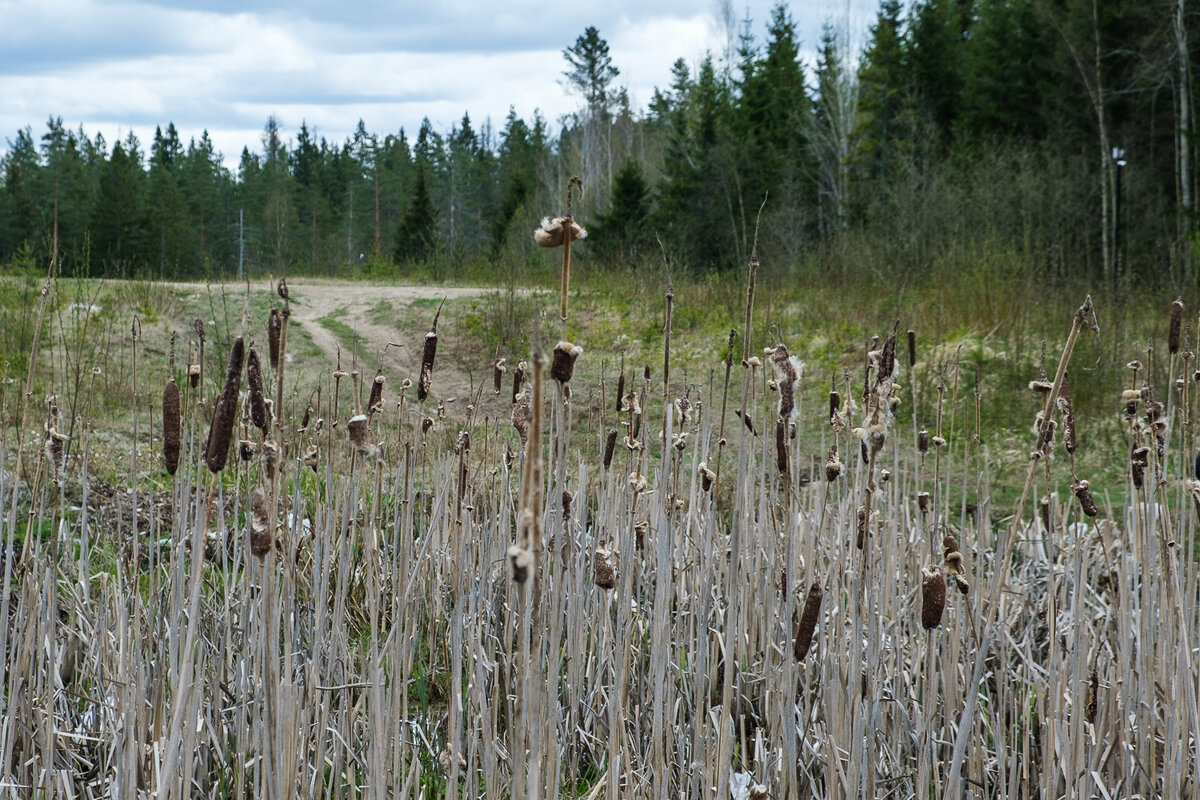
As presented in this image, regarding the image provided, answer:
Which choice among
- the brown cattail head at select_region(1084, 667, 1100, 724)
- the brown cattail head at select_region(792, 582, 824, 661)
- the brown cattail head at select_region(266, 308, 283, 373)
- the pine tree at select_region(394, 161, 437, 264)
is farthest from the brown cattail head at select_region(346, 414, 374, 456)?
the pine tree at select_region(394, 161, 437, 264)

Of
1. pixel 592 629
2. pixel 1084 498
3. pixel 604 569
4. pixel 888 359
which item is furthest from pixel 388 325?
pixel 604 569

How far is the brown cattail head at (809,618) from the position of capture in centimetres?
114

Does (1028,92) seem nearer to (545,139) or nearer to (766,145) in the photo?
(766,145)

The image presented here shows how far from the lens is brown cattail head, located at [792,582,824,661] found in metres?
1.14

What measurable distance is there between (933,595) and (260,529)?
0.76 m

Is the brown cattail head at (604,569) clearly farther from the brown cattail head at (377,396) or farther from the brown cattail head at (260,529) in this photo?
the brown cattail head at (377,396)

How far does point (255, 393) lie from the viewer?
101 cm

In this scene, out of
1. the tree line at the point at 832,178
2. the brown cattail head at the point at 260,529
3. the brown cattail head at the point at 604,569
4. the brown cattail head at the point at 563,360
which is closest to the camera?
the brown cattail head at the point at 563,360

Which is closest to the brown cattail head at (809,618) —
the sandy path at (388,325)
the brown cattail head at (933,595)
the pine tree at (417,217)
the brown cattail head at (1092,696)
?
the brown cattail head at (933,595)

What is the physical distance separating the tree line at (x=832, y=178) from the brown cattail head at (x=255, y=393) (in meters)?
0.69

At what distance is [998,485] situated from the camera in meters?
5.39

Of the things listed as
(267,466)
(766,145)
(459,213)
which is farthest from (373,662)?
(459,213)

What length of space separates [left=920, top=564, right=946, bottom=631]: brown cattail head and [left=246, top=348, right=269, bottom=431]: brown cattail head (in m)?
0.77

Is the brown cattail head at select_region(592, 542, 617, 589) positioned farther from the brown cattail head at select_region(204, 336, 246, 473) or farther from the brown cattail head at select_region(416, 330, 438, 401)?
the brown cattail head at select_region(416, 330, 438, 401)
